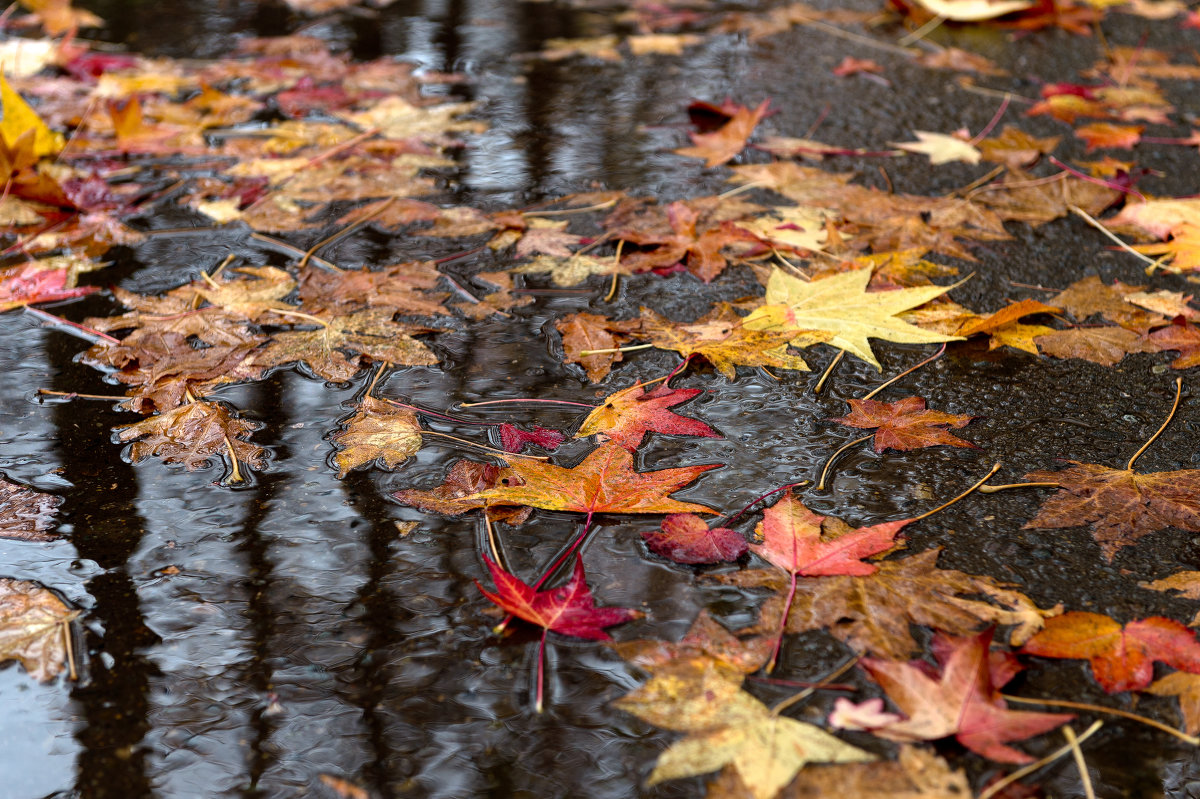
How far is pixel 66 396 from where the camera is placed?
1532 millimetres

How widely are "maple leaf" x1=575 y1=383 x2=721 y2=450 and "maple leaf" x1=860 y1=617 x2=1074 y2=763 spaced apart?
0.53 metres

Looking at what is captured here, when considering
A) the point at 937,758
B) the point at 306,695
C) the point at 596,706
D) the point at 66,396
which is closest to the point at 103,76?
the point at 66,396

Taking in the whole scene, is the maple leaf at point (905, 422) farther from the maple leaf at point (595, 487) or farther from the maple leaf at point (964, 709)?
the maple leaf at point (964, 709)

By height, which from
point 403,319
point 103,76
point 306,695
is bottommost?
point 306,695

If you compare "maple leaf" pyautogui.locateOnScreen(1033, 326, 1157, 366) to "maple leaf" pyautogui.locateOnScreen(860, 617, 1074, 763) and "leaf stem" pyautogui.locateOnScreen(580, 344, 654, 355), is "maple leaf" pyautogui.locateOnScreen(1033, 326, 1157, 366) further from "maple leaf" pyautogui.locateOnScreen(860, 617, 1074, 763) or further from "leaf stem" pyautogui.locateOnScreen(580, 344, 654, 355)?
"maple leaf" pyautogui.locateOnScreen(860, 617, 1074, 763)

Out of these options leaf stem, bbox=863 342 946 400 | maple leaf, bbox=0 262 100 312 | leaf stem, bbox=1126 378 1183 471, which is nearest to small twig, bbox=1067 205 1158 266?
leaf stem, bbox=1126 378 1183 471

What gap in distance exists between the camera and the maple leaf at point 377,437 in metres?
1.37

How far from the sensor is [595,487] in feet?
4.16

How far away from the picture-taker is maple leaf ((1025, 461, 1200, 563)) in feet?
3.98

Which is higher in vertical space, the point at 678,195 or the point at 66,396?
the point at 678,195

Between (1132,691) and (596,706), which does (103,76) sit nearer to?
(596,706)

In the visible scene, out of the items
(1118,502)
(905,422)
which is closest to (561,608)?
(905,422)

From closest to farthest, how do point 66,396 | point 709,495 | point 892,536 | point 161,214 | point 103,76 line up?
point 892,536 → point 709,495 → point 66,396 → point 161,214 → point 103,76

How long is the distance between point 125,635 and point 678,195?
159 cm
